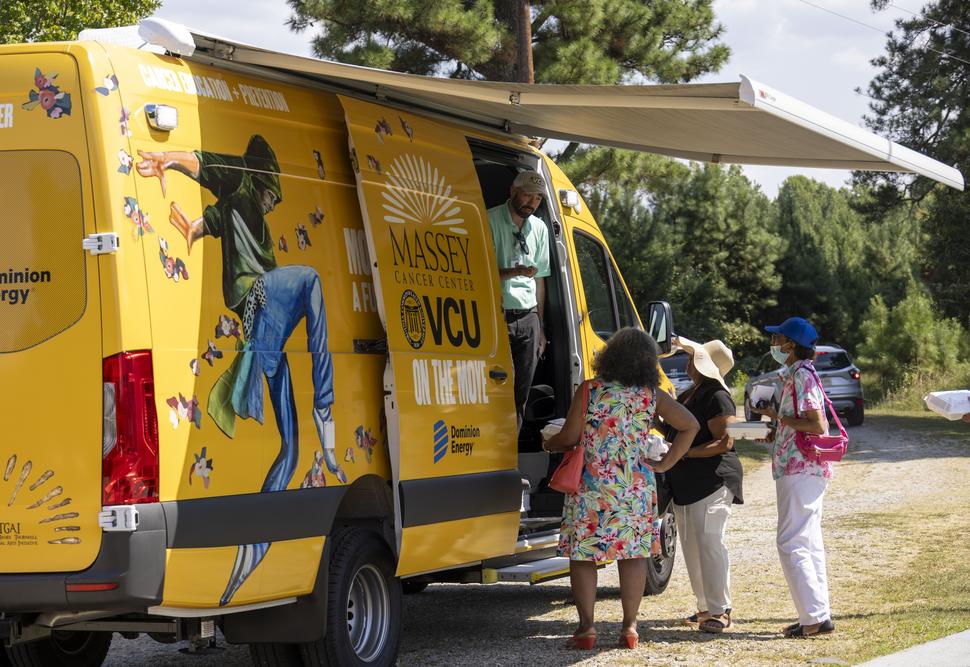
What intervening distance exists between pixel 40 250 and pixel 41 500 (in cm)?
97

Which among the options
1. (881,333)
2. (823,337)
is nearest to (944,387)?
(881,333)

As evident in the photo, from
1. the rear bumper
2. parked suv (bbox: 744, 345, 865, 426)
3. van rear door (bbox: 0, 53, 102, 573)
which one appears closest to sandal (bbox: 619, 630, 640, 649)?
the rear bumper

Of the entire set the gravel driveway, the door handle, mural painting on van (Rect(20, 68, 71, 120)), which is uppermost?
mural painting on van (Rect(20, 68, 71, 120))

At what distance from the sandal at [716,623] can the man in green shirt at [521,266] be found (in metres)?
1.62

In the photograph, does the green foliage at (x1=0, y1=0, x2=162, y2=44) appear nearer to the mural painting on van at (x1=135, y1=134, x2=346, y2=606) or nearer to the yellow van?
the yellow van

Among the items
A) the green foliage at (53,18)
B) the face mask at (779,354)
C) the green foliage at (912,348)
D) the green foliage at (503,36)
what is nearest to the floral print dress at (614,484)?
the face mask at (779,354)

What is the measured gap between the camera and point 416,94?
7.09m

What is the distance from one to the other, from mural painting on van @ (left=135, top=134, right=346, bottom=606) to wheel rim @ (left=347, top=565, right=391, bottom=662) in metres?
0.70

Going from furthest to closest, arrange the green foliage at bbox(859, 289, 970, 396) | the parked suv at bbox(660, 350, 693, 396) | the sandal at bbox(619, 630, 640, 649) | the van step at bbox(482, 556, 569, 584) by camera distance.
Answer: the green foliage at bbox(859, 289, 970, 396), the parked suv at bbox(660, 350, 693, 396), the van step at bbox(482, 556, 569, 584), the sandal at bbox(619, 630, 640, 649)

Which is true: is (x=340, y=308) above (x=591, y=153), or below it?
below

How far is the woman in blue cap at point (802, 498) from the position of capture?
7.55 metres

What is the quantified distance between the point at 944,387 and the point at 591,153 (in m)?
17.6

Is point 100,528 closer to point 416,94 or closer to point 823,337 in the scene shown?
point 416,94

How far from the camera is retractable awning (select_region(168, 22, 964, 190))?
5992 mm
